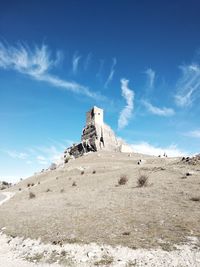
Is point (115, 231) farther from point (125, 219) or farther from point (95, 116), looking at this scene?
point (95, 116)

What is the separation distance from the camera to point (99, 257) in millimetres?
13234

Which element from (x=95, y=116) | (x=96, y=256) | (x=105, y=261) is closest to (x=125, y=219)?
(x=96, y=256)

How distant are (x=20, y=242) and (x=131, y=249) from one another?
23.3 feet

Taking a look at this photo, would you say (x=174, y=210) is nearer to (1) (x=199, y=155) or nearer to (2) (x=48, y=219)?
(2) (x=48, y=219)

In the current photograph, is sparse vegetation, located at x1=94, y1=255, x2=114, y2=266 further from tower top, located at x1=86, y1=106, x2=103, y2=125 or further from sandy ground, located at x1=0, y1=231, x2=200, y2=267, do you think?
tower top, located at x1=86, y1=106, x2=103, y2=125

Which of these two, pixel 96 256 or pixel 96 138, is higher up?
pixel 96 138

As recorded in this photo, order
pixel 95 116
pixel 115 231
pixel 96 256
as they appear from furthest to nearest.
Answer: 1. pixel 95 116
2. pixel 115 231
3. pixel 96 256

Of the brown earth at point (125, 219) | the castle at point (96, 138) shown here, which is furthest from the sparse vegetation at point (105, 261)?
→ the castle at point (96, 138)

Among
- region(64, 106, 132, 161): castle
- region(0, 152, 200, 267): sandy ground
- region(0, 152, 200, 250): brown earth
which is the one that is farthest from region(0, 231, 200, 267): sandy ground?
region(64, 106, 132, 161): castle

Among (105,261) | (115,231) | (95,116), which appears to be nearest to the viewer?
(105,261)

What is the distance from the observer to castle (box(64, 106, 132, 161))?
331ft

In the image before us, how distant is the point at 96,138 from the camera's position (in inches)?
4003

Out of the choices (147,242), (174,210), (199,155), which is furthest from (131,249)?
(199,155)

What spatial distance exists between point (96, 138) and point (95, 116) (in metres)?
12.4
